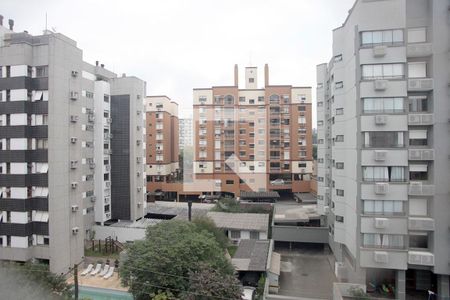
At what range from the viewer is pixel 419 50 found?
11.6 m

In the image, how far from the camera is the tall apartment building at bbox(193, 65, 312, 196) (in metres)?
29.9

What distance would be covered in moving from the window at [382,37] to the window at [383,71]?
37.0 inches

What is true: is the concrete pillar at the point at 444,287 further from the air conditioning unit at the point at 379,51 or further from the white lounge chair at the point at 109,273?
the white lounge chair at the point at 109,273

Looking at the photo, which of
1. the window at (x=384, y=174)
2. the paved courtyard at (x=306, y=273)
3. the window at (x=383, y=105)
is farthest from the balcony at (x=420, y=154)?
the paved courtyard at (x=306, y=273)

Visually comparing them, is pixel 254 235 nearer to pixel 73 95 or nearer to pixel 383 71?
pixel 383 71

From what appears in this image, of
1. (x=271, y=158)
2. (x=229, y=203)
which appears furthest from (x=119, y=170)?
(x=271, y=158)

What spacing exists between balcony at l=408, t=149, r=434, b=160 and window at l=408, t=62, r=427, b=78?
3155mm

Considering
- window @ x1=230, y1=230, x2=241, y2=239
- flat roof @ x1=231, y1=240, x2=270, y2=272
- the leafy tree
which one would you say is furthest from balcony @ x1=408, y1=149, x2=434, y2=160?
window @ x1=230, y1=230, x2=241, y2=239

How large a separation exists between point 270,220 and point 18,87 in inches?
702

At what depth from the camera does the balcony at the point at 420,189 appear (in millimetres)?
11422

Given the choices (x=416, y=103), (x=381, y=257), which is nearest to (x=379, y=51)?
(x=416, y=103)

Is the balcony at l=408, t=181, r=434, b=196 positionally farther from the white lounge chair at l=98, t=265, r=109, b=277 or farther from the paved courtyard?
the white lounge chair at l=98, t=265, r=109, b=277

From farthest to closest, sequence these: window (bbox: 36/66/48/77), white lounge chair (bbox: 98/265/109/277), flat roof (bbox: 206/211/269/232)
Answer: flat roof (bbox: 206/211/269/232)
white lounge chair (bbox: 98/265/109/277)
window (bbox: 36/66/48/77)

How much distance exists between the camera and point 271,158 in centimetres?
3036
